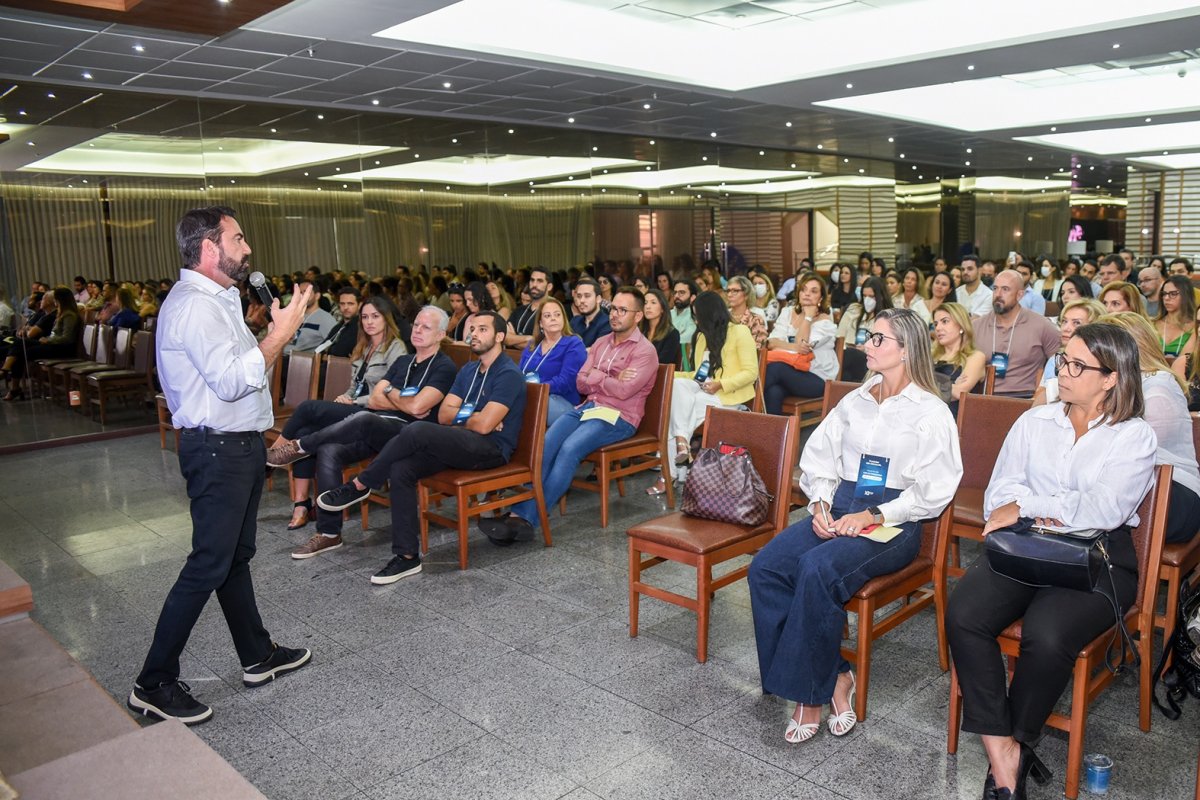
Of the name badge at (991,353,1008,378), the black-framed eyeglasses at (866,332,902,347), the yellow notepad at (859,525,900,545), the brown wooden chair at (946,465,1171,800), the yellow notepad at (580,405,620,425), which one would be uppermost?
the black-framed eyeglasses at (866,332,902,347)

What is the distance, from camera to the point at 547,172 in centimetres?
1223

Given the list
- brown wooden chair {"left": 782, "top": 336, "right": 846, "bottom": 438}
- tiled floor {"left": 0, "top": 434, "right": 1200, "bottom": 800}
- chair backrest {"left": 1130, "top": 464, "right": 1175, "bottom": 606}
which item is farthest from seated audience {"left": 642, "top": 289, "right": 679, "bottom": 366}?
chair backrest {"left": 1130, "top": 464, "right": 1175, "bottom": 606}

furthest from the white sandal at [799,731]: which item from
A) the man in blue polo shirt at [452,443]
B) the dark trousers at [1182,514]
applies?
the man in blue polo shirt at [452,443]

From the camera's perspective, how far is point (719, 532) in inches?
137

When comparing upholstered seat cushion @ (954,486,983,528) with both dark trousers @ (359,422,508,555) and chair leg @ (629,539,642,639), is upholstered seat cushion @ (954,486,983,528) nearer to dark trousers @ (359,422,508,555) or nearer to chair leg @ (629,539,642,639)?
chair leg @ (629,539,642,639)

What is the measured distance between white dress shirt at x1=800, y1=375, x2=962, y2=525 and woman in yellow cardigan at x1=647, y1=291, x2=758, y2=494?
253 centimetres

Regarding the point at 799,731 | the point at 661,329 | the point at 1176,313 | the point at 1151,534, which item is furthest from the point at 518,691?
the point at 1176,313

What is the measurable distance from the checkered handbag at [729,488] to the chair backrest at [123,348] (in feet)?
24.2

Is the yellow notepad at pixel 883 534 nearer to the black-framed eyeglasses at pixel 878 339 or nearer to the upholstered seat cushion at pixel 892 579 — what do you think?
the upholstered seat cushion at pixel 892 579

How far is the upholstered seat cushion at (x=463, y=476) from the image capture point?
448 cm

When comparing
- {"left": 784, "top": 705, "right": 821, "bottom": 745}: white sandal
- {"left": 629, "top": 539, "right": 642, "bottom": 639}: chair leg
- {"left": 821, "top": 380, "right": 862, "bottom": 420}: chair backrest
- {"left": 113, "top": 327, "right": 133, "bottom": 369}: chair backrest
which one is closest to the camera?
{"left": 784, "top": 705, "right": 821, "bottom": 745}: white sandal

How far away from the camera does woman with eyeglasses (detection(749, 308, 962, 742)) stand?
2.85m

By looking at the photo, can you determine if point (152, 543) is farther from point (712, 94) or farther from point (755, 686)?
point (712, 94)

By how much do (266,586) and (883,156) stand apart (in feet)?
51.4
